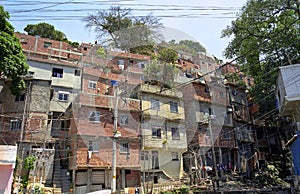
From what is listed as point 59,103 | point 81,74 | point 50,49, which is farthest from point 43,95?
point 50,49

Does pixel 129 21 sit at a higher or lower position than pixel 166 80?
higher

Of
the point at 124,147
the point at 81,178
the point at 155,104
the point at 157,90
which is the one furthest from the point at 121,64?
the point at 81,178

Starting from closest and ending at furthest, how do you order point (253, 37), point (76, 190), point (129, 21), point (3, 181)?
point (3, 181), point (76, 190), point (253, 37), point (129, 21)

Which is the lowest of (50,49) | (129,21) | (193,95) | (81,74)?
(193,95)

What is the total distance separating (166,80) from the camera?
2441 cm

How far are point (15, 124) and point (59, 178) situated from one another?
4.99m

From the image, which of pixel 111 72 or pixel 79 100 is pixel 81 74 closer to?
pixel 111 72

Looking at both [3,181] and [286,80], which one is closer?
[3,181]

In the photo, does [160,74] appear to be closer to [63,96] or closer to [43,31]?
[63,96]

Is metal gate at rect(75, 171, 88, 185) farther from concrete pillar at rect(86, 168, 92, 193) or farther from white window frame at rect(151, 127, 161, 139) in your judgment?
white window frame at rect(151, 127, 161, 139)

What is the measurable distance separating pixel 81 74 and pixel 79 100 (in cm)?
718

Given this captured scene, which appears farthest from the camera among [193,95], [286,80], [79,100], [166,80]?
[193,95]

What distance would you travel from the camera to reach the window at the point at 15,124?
A: 1908 cm

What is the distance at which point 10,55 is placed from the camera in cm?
1753
